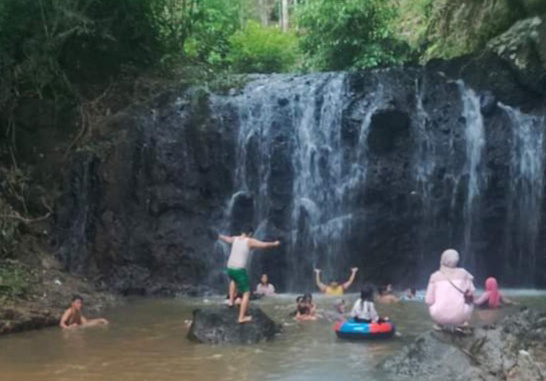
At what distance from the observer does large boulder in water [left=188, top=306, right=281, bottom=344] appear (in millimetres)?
11453

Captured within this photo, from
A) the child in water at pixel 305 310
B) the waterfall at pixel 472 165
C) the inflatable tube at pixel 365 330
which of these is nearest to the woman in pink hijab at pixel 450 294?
the inflatable tube at pixel 365 330

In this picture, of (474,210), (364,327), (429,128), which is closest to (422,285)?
(474,210)

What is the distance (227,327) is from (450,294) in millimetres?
3506

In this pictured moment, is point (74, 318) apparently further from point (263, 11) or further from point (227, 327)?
point (263, 11)

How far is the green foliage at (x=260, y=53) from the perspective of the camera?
26234 millimetres

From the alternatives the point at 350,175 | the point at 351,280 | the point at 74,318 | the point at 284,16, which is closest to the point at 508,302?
the point at 351,280

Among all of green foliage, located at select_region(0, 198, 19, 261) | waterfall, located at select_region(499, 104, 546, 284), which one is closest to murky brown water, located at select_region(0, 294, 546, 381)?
green foliage, located at select_region(0, 198, 19, 261)

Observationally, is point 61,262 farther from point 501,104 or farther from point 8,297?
point 501,104

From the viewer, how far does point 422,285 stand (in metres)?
17.8

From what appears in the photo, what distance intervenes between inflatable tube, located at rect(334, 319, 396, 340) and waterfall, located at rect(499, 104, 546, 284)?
22.6 feet

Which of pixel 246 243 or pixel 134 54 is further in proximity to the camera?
pixel 134 54

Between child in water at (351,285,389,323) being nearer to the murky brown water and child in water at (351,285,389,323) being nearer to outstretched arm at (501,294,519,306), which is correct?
the murky brown water

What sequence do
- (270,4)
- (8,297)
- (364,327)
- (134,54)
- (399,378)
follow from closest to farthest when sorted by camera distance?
1. (399,378)
2. (364,327)
3. (8,297)
4. (134,54)
5. (270,4)

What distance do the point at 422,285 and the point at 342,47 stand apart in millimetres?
7996
